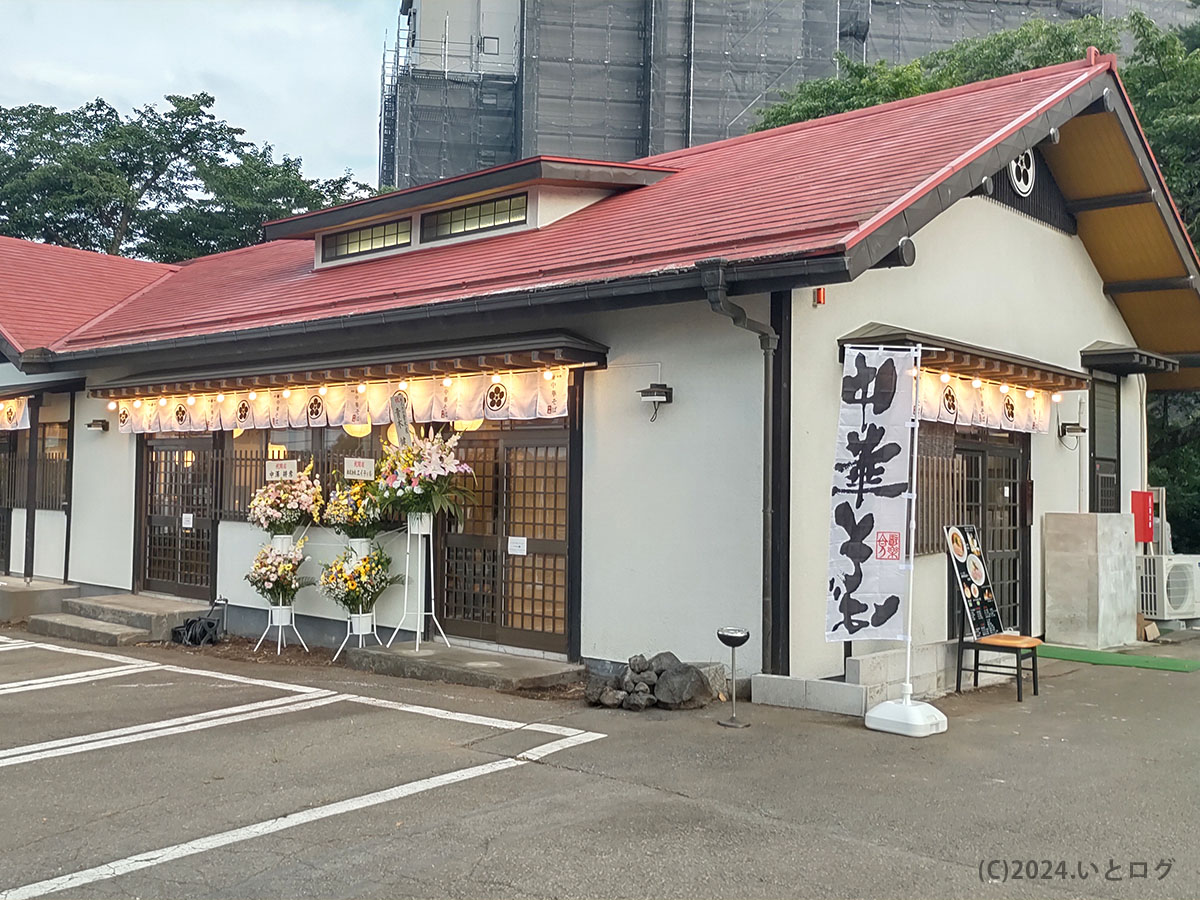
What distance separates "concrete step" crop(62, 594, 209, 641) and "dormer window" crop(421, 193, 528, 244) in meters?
4.92

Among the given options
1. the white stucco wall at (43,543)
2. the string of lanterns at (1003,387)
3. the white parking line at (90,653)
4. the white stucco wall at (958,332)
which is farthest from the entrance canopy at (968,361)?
the white stucco wall at (43,543)

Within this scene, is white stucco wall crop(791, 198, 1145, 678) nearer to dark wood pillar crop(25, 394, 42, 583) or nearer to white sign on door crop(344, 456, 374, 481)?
white sign on door crop(344, 456, 374, 481)

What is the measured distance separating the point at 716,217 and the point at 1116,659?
18.8ft

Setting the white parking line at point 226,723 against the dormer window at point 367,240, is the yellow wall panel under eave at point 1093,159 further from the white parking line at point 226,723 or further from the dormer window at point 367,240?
the white parking line at point 226,723

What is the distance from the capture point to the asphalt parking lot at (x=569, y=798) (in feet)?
15.0

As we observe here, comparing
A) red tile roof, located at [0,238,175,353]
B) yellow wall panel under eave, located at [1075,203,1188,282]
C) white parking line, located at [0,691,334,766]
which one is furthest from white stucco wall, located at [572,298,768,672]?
red tile roof, located at [0,238,175,353]

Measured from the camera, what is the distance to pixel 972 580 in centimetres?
906

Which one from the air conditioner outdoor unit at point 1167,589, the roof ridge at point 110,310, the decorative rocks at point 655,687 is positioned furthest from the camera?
the roof ridge at point 110,310

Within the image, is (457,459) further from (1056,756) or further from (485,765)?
(1056,756)

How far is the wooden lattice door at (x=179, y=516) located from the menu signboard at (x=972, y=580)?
8.16 metres

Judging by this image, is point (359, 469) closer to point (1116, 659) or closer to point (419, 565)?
point (419, 565)

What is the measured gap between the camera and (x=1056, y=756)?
668 centimetres

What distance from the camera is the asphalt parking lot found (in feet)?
15.0

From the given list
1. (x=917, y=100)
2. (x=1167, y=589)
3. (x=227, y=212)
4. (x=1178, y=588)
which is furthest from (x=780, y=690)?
(x=227, y=212)
